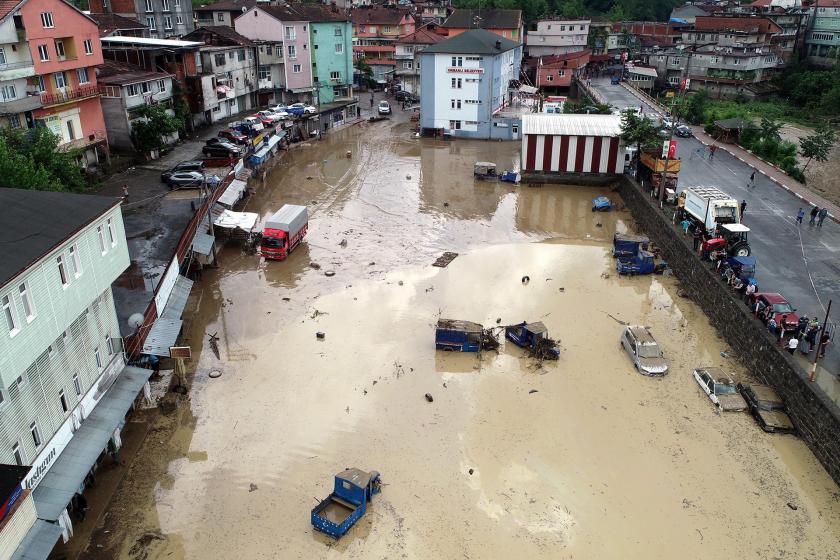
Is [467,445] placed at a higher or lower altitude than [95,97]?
lower

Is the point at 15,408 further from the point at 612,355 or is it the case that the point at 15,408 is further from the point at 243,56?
the point at 243,56

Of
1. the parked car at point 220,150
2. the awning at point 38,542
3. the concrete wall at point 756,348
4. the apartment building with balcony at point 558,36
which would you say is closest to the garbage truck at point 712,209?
the concrete wall at point 756,348

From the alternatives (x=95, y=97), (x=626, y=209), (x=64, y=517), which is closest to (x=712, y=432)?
(x=64, y=517)

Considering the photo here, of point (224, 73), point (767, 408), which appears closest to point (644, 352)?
point (767, 408)

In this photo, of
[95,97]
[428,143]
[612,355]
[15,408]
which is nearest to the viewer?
[15,408]

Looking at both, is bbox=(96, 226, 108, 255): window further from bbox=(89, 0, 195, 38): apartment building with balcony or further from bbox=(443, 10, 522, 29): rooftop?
bbox=(443, 10, 522, 29): rooftop

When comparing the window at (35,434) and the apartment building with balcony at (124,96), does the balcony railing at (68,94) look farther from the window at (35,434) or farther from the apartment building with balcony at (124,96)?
the window at (35,434)

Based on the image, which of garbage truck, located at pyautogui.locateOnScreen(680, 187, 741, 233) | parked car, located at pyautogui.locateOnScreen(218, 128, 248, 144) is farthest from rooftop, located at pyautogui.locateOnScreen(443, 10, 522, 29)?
garbage truck, located at pyautogui.locateOnScreen(680, 187, 741, 233)

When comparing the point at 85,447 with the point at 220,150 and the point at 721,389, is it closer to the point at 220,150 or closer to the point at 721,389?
the point at 721,389
